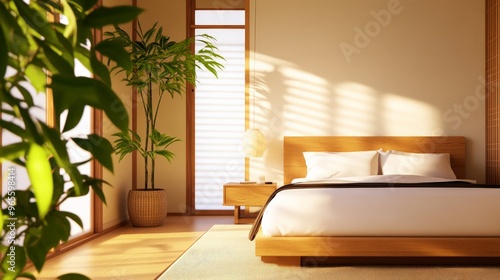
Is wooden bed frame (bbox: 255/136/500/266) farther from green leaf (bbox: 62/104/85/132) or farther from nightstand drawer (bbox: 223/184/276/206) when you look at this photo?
green leaf (bbox: 62/104/85/132)

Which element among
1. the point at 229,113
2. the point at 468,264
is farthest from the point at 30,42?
the point at 229,113

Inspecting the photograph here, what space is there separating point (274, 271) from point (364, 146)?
8.60 ft

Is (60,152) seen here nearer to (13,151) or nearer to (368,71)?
(13,151)

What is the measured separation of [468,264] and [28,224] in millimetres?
4019

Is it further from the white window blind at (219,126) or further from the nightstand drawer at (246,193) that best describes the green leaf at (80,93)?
the white window blind at (219,126)

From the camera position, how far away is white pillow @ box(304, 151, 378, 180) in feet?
18.2

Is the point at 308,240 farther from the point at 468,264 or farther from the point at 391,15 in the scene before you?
the point at 391,15

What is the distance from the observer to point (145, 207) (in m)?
6.11

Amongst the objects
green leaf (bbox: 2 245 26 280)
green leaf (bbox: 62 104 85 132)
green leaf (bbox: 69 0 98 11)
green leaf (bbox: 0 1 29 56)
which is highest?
green leaf (bbox: 69 0 98 11)

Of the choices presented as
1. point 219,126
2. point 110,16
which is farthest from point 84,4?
point 219,126

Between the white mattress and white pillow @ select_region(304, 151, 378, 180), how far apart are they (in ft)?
5.32

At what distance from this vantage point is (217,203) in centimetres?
715

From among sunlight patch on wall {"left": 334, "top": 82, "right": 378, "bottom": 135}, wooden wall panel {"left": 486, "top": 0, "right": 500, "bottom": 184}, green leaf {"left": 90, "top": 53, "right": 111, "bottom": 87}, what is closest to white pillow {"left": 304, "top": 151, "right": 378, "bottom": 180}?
sunlight patch on wall {"left": 334, "top": 82, "right": 378, "bottom": 135}

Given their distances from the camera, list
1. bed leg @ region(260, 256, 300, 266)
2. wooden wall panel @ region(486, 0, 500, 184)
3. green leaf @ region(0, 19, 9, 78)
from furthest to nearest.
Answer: wooden wall panel @ region(486, 0, 500, 184), bed leg @ region(260, 256, 300, 266), green leaf @ region(0, 19, 9, 78)
